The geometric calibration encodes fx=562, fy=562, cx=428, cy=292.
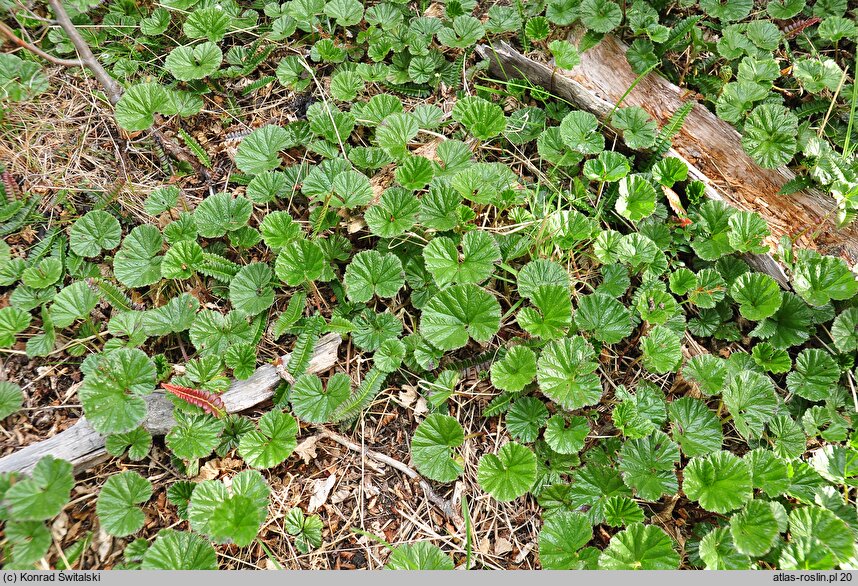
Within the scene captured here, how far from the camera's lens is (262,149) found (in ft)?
8.54

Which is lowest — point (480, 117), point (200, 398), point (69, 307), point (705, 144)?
point (200, 398)

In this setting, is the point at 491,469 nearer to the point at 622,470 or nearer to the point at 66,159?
the point at 622,470

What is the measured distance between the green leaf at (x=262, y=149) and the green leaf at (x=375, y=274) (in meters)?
0.69

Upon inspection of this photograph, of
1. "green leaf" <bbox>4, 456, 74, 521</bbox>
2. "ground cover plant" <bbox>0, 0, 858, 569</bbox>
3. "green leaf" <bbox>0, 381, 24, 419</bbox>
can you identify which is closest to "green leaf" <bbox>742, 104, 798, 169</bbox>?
"ground cover plant" <bbox>0, 0, 858, 569</bbox>

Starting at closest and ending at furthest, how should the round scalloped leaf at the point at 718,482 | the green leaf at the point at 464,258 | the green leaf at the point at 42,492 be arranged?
the green leaf at the point at 42,492
the round scalloped leaf at the point at 718,482
the green leaf at the point at 464,258

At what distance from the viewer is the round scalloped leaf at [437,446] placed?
79.7 inches

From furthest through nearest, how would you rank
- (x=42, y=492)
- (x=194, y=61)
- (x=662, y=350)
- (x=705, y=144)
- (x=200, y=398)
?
(x=194, y=61)
(x=705, y=144)
(x=662, y=350)
(x=200, y=398)
(x=42, y=492)

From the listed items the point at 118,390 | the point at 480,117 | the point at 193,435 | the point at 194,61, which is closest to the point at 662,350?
the point at 480,117

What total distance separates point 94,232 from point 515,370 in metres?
1.89

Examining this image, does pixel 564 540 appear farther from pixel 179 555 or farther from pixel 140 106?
pixel 140 106

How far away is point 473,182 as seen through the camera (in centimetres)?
237

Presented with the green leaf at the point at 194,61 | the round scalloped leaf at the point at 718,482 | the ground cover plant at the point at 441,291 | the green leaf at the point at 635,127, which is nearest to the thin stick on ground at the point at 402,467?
the ground cover plant at the point at 441,291

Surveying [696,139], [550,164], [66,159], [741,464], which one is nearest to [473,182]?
[550,164]

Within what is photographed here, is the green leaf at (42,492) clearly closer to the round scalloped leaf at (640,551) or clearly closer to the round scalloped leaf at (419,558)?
the round scalloped leaf at (419,558)
